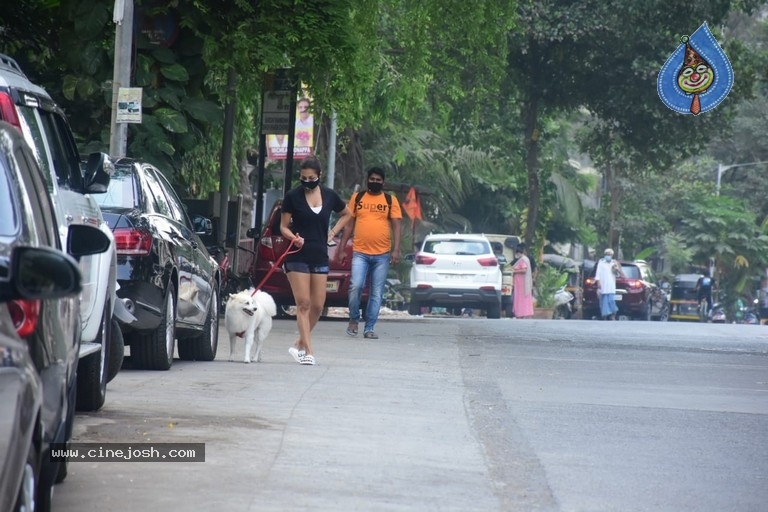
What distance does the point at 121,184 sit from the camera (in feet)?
37.8

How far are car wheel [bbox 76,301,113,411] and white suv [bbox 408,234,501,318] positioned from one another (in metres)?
22.0

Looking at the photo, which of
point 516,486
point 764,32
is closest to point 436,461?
point 516,486

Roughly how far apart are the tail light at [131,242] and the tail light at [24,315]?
6433 millimetres

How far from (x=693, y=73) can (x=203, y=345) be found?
14202 mm

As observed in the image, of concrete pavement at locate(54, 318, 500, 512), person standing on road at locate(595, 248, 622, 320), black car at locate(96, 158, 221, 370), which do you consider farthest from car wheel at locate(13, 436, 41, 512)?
person standing on road at locate(595, 248, 622, 320)

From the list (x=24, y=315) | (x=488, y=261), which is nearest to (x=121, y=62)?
(x=24, y=315)

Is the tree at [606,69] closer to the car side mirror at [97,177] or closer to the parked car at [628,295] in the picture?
the parked car at [628,295]

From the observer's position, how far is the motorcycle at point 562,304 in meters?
43.2

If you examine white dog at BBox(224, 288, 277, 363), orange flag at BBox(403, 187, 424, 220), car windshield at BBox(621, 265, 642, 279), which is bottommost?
car windshield at BBox(621, 265, 642, 279)

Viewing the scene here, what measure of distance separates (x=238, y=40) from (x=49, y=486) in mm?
12779

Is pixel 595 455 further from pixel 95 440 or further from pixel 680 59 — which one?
pixel 680 59

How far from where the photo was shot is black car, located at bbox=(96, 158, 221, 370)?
11.1 metres

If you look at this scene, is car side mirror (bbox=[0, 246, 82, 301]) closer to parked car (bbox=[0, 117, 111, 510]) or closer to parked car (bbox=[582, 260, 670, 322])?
parked car (bbox=[0, 117, 111, 510])

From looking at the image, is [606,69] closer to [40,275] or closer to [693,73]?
[693,73]
